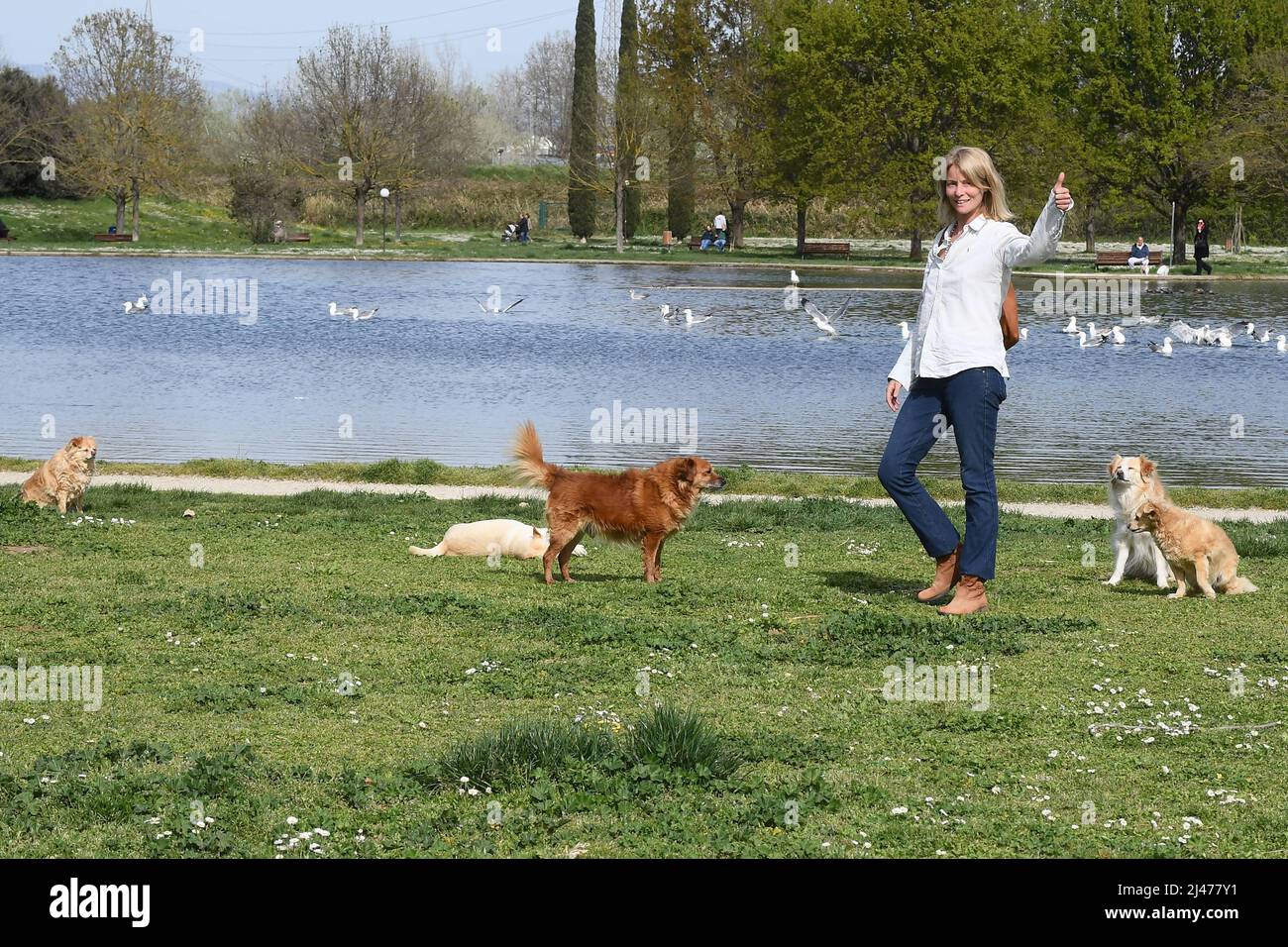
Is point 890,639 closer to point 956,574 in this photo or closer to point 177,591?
point 956,574

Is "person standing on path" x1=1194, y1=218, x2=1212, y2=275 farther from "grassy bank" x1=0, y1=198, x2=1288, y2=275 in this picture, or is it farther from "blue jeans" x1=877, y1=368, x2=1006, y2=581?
"blue jeans" x1=877, y1=368, x2=1006, y2=581

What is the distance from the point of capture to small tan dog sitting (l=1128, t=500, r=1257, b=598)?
975cm

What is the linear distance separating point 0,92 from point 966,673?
81624mm

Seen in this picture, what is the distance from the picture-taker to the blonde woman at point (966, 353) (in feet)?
27.2

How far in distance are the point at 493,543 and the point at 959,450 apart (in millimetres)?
4219

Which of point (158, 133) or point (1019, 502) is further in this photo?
point (158, 133)

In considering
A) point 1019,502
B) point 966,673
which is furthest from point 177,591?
point 1019,502

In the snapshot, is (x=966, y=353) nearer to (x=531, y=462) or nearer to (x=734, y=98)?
(x=531, y=462)

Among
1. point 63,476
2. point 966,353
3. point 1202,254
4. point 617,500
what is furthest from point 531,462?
point 1202,254

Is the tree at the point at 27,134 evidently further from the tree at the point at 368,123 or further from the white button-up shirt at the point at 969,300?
the white button-up shirt at the point at 969,300

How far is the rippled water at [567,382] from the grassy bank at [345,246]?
1773cm

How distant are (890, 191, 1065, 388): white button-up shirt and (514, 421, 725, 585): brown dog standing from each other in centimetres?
218

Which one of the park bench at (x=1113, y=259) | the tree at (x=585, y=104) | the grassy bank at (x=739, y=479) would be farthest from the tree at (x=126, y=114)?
the grassy bank at (x=739, y=479)
